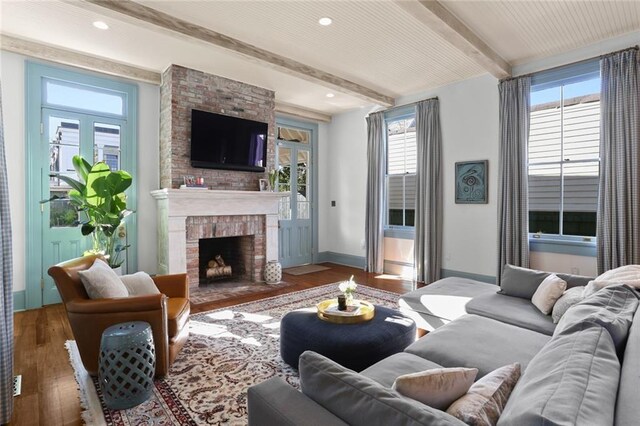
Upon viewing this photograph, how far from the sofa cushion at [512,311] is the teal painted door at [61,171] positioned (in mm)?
4848

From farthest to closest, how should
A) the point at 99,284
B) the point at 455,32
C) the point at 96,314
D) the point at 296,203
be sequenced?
the point at 296,203 → the point at 455,32 → the point at 99,284 → the point at 96,314

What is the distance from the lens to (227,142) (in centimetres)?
521

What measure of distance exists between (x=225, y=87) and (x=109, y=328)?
4067 mm

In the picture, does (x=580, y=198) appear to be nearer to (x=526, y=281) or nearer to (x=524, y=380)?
(x=526, y=281)

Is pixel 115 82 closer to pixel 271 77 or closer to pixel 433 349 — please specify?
pixel 271 77

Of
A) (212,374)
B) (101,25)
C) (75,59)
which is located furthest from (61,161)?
(212,374)

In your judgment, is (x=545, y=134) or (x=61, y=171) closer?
(x=61, y=171)

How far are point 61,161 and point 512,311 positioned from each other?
5414 millimetres

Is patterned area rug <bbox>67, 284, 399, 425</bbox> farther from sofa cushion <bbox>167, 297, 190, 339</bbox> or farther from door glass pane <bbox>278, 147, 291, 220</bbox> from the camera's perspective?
door glass pane <bbox>278, 147, 291, 220</bbox>

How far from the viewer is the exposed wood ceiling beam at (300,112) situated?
645cm

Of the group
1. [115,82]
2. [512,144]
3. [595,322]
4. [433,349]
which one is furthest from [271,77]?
[595,322]

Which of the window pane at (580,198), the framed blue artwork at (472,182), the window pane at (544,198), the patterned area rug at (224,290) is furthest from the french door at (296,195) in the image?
the window pane at (580,198)

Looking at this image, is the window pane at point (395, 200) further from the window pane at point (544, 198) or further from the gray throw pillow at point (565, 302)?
the gray throw pillow at point (565, 302)

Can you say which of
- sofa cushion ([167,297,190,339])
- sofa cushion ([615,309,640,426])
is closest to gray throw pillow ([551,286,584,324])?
sofa cushion ([615,309,640,426])
